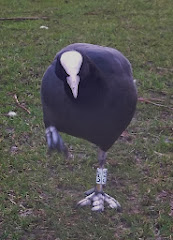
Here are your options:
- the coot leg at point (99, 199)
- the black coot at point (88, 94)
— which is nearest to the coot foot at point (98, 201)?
the coot leg at point (99, 199)

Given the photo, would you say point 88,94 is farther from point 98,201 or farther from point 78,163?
point 78,163

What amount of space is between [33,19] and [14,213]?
4220 mm

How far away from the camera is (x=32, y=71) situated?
4785 millimetres

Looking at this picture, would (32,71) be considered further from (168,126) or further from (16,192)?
Answer: (16,192)

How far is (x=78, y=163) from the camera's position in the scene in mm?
3334

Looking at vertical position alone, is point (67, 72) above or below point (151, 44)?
above

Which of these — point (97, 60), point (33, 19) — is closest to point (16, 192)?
point (97, 60)

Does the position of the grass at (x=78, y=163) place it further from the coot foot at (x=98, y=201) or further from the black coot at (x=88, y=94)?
the black coot at (x=88, y=94)

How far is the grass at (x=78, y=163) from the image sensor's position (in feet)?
9.07

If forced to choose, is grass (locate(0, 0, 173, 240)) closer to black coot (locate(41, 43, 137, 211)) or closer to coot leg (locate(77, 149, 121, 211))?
coot leg (locate(77, 149, 121, 211))

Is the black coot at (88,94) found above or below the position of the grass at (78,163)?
above

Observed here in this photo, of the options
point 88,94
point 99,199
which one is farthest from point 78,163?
point 88,94

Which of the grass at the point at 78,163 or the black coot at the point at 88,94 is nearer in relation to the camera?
the black coot at the point at 88,94

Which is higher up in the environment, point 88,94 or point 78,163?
Answer: point 88,94
